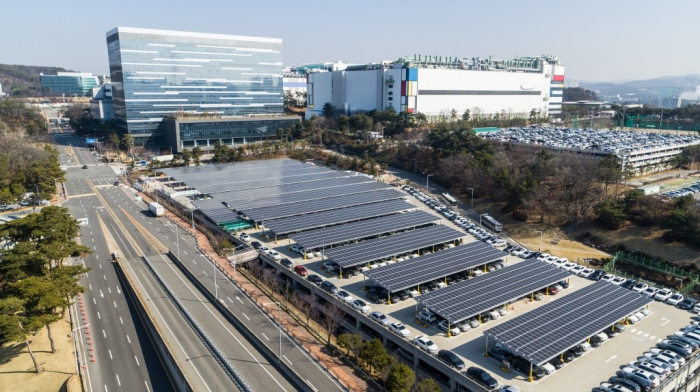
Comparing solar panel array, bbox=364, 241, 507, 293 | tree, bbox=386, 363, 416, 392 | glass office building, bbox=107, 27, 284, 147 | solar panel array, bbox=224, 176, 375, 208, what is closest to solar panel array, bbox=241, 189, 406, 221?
solar panel array, bbox=224, 176, 375, 208

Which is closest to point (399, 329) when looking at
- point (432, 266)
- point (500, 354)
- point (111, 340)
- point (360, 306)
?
point (360, 306)

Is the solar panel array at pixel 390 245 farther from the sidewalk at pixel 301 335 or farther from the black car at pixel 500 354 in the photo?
the black car at pixel 500 354

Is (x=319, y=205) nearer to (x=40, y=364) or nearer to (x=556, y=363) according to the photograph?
(x=40, y=364)

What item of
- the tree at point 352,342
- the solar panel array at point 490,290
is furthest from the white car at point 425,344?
the tree at point 352,342

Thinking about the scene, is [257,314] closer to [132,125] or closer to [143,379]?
[143,379]

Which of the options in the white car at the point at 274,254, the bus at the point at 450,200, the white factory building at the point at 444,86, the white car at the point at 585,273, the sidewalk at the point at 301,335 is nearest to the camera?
the sidewalk at the point at 301,335

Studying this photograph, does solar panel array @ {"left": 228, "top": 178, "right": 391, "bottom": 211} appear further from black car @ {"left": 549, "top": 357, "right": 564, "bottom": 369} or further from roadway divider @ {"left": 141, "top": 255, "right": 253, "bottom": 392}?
black car @ {"left": 549, "top": 357, "right": 564, "bottom": 369}
